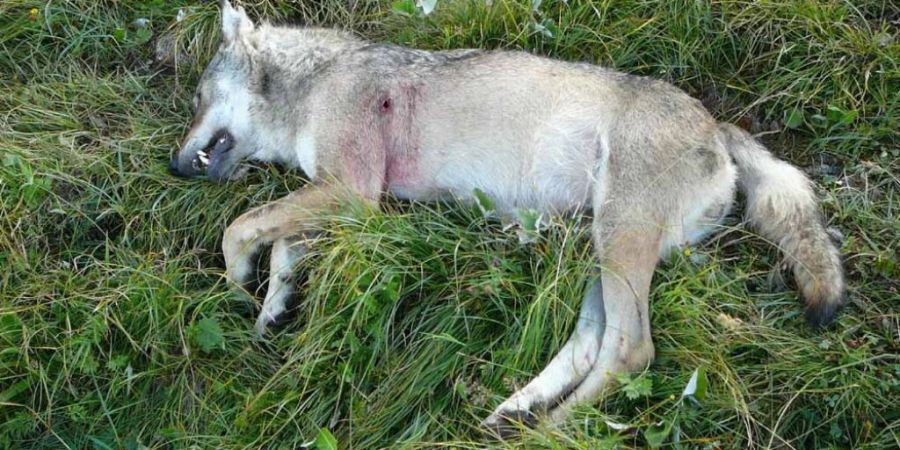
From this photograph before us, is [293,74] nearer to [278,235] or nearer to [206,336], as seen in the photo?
[278,235]

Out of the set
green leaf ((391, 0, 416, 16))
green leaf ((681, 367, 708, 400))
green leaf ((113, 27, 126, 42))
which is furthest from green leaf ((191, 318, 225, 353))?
green leaf ((113, 27, 126, 42))

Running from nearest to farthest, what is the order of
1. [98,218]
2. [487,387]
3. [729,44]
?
[487,387], [98,218], [729,44]

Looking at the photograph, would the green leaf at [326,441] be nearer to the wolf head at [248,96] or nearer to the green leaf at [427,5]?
the wolf head at [248,96]

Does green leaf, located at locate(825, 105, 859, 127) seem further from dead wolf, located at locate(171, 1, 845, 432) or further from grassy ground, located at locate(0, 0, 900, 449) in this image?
dead wolf, located at locate(171, 1, 845, 432)

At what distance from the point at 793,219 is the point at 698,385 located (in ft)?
3.68

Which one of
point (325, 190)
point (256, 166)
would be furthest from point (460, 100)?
point (256, 166)

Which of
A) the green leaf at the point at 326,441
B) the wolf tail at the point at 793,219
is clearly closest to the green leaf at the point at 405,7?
the wolf tail at the point at 793,219

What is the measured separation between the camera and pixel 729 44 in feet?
17.8

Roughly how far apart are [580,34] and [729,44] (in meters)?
0.83

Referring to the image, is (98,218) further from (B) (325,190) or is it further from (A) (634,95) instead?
(A) (634,95)

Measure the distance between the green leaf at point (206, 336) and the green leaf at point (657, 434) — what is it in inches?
74.6

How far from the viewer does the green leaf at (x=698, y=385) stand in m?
3.94

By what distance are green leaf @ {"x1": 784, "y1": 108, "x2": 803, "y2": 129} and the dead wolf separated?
401 millimetres

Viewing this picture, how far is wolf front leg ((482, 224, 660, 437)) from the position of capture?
4.07 meters
